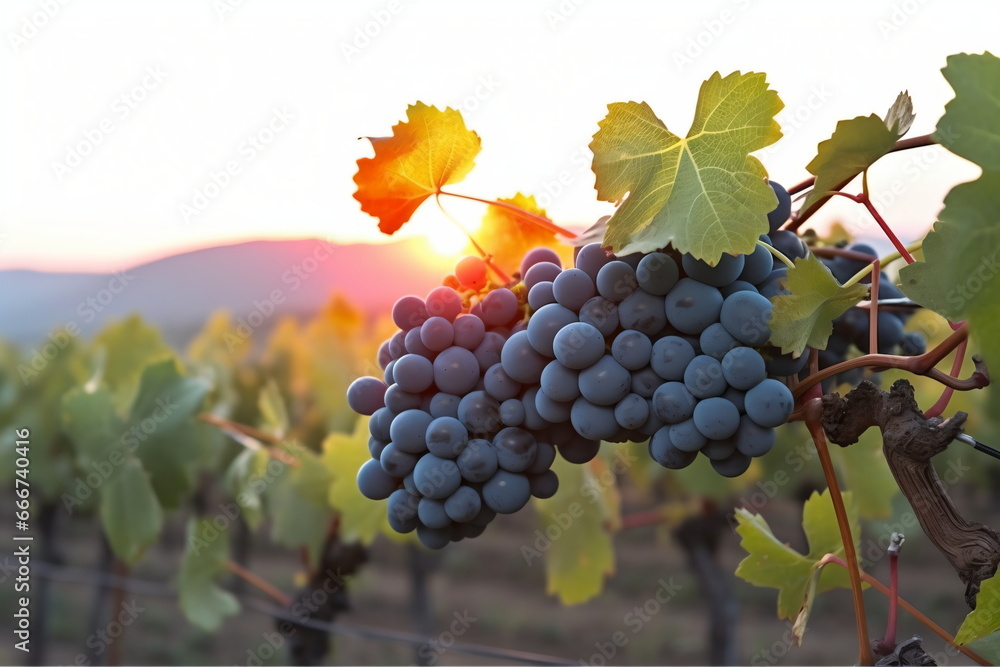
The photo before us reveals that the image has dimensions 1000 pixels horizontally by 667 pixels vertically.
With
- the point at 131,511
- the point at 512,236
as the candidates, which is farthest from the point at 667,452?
the point at 131,511

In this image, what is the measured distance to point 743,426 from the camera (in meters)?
0.65

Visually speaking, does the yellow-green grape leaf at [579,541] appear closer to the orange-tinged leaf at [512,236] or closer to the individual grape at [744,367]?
the orange-tinged leaf at [512,236]

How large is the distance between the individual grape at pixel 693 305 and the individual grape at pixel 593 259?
0.07 m

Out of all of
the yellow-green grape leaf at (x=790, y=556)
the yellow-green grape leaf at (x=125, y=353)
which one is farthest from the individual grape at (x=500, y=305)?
the yellow-green grape leaf at (x=125, y=353)

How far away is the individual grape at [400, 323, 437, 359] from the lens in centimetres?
75

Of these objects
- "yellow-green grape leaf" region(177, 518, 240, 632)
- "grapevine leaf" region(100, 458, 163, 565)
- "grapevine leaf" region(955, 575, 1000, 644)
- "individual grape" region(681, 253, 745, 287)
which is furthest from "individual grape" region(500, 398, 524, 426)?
"yellow-green grape leaf" region(177, 518, 240, 632)

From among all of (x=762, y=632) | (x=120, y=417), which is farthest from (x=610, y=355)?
(x=762, y=632)

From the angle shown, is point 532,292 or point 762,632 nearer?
point 532,292

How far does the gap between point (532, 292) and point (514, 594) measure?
4.44 meters

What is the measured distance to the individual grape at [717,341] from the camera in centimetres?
64

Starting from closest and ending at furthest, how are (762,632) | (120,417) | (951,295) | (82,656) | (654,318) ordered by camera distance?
(951,295) < (654,318) < (120,417) < (82,656) < (762,632)

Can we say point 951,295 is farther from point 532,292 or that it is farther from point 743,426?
point 532,292

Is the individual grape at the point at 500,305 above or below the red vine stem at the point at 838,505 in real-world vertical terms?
above

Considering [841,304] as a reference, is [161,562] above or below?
below
